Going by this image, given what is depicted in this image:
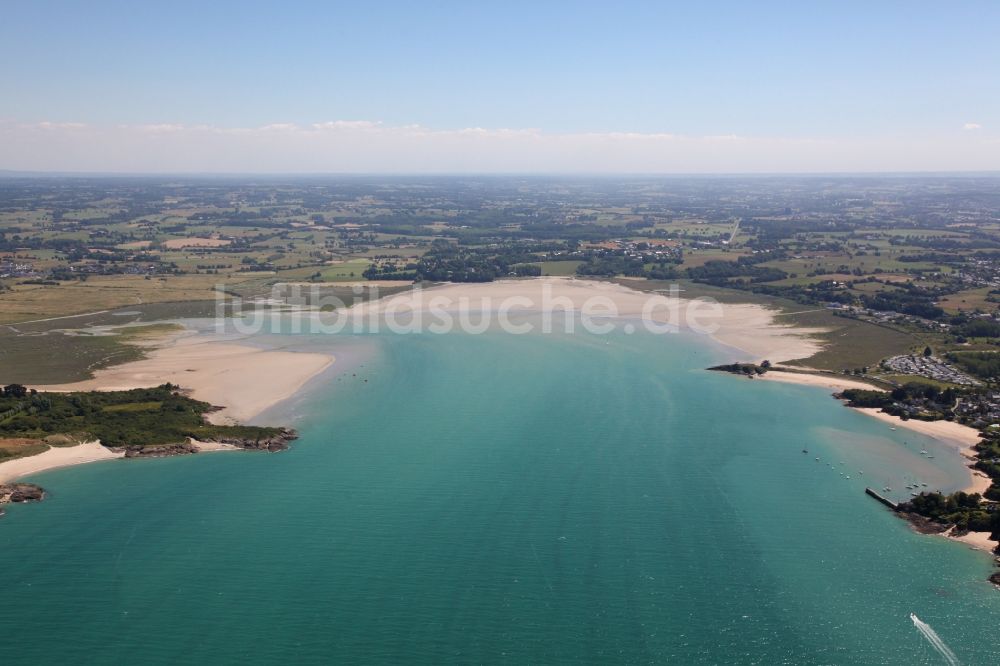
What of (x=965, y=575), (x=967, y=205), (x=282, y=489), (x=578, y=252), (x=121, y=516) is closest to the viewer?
(x=965, y=575)

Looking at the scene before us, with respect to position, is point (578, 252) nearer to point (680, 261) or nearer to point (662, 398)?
point (680, 261)

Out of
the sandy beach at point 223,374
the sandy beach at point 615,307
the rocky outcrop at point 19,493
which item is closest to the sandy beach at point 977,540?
the sandy beach at point 615,307

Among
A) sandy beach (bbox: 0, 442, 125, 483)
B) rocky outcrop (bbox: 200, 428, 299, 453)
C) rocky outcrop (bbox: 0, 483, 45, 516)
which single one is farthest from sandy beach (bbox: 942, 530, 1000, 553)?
rocky outcrop (bbox: 0, 483, 45, 516)

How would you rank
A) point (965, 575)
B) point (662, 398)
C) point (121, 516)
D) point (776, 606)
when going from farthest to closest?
point (662, 398), point (121, 516), point (965, 575), point (776, 606)

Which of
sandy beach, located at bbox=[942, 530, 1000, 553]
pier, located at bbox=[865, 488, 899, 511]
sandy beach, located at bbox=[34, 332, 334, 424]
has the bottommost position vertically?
sandy beach, located at bbox=[942, 530, 1000, 553]

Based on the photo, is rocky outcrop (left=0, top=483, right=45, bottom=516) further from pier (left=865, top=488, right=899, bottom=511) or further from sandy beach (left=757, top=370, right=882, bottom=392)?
sandy beach (left=757, top=370, right=882, bottom=392)

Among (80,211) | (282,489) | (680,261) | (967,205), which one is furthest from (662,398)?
(967,205)
